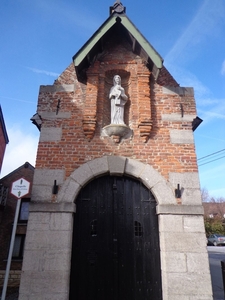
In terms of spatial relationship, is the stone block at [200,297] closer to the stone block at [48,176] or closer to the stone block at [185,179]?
the stone block at [185,179]

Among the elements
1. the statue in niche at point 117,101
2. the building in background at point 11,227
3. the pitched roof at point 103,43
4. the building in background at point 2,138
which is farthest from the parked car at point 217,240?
the statue in niche at point 117,101

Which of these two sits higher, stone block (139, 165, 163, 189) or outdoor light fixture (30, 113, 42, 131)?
outdoor light fixture (30, 113, 42, 131)

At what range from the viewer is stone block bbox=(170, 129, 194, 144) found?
517cm

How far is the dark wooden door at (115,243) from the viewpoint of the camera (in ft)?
13.9

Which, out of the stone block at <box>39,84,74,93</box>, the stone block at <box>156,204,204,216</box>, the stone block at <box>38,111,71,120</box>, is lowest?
the stone block at <box>156,204,204,216</box>

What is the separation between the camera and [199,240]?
436cm

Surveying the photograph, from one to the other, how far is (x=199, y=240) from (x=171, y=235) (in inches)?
21.5

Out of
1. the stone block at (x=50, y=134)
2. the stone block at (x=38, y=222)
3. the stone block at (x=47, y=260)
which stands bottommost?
the stone block at (x=47, y=260)

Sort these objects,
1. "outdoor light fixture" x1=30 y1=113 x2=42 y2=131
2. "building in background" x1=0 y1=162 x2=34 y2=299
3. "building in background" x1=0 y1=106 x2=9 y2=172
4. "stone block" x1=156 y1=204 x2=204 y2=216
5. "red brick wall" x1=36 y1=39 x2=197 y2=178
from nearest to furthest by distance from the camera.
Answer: "stone block" x1=156 y1=204 x2=204 y2=216, "red brick wall" x1=36 y1=39 x2=197 y2=178, "outdoor light fixture" x1=30 y1=113 x2=42 y2=131, "building in background" x1=0 y1=162 x2=34 y2=299, "building in background" x1=0 y1=106 x2=9 y2=172

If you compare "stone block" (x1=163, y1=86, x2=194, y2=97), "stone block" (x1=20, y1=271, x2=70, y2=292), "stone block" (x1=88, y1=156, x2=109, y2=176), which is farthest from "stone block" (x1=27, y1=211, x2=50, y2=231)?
"stone block" (x1=163, y1=86, x2=194, y2=97)

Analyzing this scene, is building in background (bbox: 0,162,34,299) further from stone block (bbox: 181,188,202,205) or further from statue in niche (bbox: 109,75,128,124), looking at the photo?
stone block (bbox: 181,188,202,205)

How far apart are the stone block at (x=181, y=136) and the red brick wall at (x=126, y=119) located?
4.0 inches

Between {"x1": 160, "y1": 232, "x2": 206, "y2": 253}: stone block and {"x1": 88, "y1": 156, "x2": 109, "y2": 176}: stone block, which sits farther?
{"x1": 88, "y1": 156, "x2": 109, "y2": 176}: stone block

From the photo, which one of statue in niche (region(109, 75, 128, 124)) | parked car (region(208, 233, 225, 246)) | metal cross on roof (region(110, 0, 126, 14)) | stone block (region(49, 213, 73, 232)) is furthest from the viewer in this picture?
parked car (region(208, 233, 225, 246))
